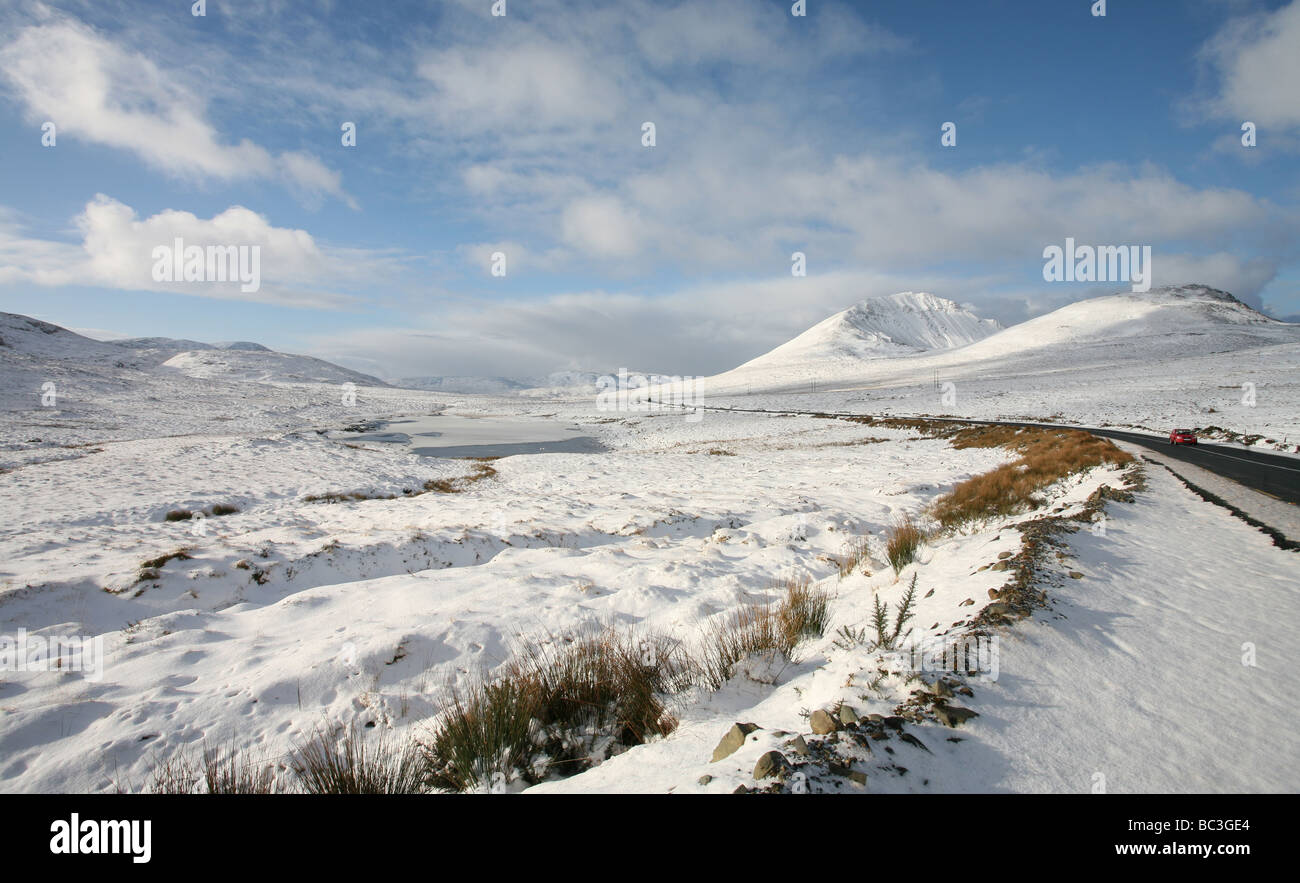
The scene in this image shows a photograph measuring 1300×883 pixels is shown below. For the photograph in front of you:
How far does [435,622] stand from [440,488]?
13.2 m

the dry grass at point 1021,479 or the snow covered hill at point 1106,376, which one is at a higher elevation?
the snow covered hill at point 1106,376

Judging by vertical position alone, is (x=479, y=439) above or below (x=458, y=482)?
above

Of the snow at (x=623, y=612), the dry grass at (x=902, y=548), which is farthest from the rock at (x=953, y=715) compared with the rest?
the dry grass at (x=902, y=548)

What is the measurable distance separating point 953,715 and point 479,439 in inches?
1743

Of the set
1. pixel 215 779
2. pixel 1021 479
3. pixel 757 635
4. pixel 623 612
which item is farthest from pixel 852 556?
pixel 1021 479

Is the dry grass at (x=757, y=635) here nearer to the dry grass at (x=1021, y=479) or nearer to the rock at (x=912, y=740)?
the rock at (x=912, y=740)

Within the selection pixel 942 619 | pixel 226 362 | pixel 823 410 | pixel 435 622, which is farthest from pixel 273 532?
pixel 226 362

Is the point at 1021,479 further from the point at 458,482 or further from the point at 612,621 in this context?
the point at 458,482

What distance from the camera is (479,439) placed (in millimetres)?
43938

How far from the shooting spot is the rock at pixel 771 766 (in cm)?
240

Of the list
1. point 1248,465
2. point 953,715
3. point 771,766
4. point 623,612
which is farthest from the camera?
point 1248,465

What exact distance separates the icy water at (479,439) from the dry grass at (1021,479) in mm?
25129
